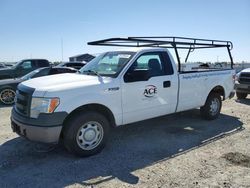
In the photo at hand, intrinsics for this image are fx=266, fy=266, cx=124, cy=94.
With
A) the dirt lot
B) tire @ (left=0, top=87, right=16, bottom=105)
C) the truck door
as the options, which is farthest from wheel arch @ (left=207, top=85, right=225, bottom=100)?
tire @ (left=0, top=87, right=16, bottom=105)

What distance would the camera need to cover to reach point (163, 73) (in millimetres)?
5695

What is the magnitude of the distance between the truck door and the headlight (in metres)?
1.34

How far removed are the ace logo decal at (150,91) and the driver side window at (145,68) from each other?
7.8 inches

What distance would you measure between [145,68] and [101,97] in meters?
1.30

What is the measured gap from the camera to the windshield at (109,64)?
5.12 metres

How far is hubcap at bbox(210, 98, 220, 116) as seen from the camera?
7123 mm

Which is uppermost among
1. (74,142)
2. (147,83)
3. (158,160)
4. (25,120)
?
(147,83)

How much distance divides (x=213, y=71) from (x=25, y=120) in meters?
4.86


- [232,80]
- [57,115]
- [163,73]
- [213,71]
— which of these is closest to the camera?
[57,115]

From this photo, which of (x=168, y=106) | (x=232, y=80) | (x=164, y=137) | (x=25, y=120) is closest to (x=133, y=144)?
(x=164, y=137)

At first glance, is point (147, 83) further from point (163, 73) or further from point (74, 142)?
point (74, 142)

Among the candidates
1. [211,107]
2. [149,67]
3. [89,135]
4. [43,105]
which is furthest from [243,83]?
[43,105]

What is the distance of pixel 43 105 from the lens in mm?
4199

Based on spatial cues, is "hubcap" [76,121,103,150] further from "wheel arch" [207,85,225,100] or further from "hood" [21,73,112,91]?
"wheel arch" [207,85,225,100]
